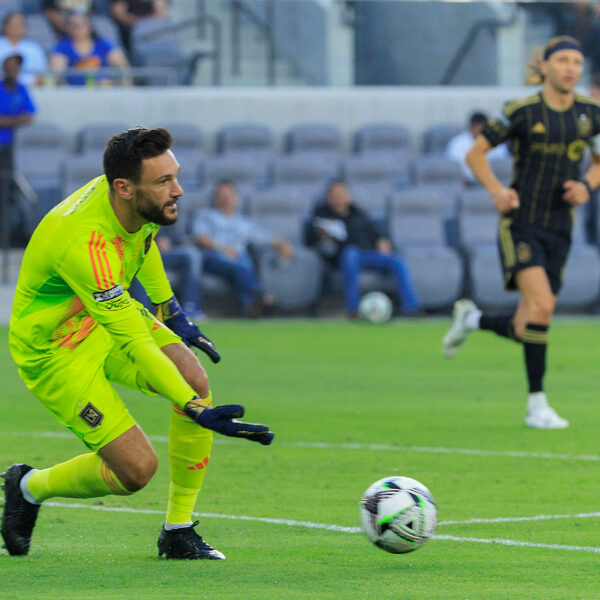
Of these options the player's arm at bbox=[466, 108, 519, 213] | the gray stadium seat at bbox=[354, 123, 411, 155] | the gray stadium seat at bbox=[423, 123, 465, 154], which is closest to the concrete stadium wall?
the gray stadium seat at bbox=[423, 123, 465, 154]

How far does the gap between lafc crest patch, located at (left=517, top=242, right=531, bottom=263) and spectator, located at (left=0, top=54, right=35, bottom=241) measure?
988cm

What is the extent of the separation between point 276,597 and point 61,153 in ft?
47.1

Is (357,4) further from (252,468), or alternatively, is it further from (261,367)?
(252,468)

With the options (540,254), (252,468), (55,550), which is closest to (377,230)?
(540,254)

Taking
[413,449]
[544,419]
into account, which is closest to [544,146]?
[544,419]

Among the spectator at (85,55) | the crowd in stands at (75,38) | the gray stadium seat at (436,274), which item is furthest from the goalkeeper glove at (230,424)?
the spectator at (85,55)

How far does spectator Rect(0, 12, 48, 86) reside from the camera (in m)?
18.4

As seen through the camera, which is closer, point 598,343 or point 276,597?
point 276,597

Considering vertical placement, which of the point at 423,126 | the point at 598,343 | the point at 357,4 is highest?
the point at 357,4

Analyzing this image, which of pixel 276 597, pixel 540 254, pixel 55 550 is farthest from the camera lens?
pixel 540 254

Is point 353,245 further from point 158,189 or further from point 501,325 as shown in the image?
point 158,189

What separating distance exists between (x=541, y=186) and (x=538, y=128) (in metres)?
0.38

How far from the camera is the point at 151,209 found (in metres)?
4.97

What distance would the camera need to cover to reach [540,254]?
8961mm
